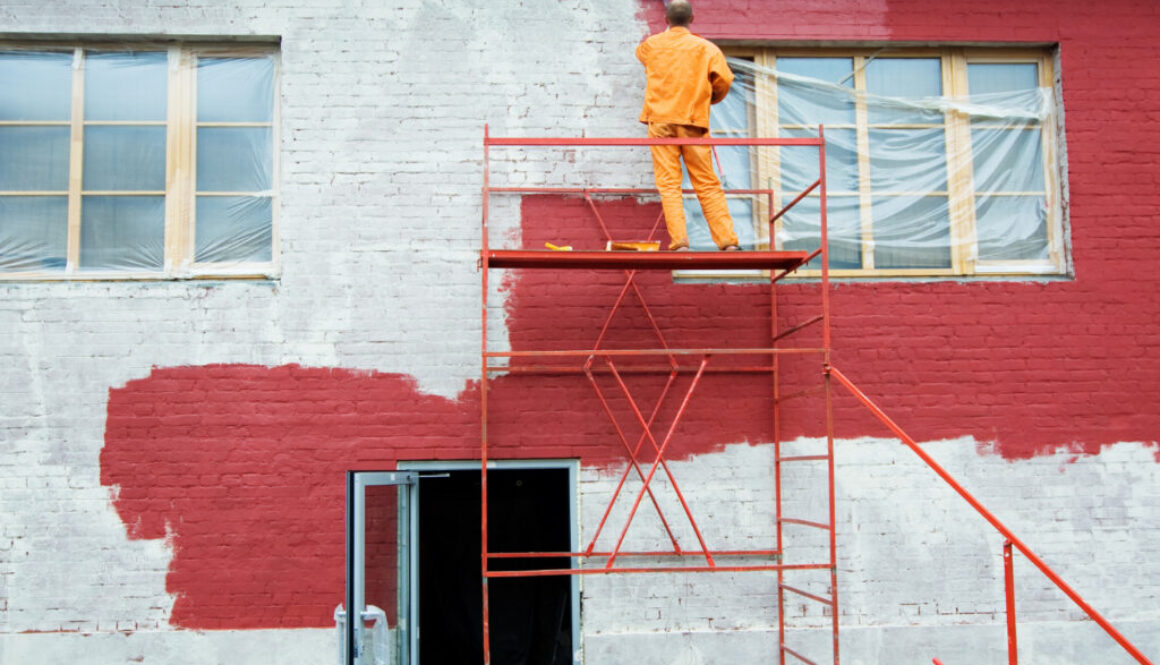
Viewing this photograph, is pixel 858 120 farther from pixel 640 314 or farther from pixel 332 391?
pixel 332 391

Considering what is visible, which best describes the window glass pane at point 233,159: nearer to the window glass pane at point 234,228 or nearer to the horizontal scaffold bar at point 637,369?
the window glass pane at point 234,228

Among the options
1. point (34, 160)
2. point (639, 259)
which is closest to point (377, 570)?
point (639, 259)

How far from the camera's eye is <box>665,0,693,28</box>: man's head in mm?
6109

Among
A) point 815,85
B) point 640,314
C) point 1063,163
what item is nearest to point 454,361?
point 640,314

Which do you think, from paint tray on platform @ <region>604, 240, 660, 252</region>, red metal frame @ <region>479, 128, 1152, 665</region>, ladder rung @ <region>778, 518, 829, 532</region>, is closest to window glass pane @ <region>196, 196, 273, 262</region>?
red metal frame @ <region>479, 128, 1152, 665</region>

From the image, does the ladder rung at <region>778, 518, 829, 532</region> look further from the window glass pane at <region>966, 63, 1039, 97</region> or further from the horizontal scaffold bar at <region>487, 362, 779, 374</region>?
the window glass pane at <region>966, 63, 1039, 97</region>

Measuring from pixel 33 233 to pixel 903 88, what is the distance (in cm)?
602

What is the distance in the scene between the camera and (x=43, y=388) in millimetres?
6312

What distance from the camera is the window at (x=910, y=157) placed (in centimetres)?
683

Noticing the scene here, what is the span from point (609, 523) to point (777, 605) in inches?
46.8

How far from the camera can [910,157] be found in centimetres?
692

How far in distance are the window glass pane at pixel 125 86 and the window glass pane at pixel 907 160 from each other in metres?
4.90

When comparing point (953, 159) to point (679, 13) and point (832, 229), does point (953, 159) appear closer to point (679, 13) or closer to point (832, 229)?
point (832, 229)

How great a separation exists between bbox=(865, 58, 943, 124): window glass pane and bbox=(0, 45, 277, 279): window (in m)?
4.19
